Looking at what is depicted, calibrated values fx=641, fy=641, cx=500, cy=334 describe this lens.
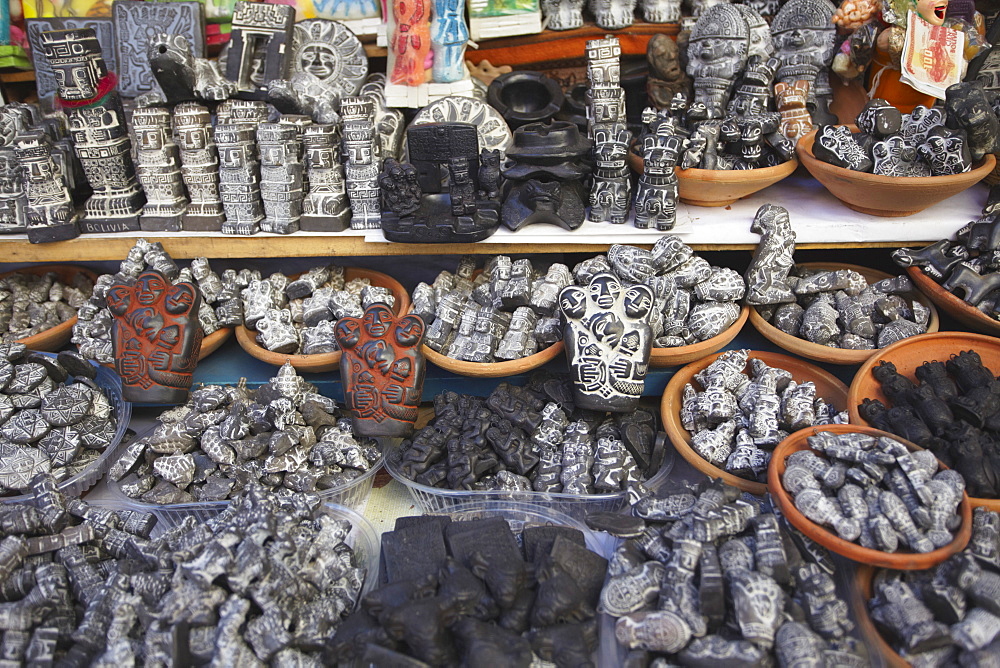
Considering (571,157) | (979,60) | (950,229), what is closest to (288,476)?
(571,157)

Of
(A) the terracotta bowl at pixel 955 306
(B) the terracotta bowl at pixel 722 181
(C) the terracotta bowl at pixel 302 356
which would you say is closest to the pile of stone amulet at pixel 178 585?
(C) the terracotta bowl at pixel 302 356

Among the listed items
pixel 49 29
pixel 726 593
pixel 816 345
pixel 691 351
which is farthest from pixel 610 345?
pixel 49 29

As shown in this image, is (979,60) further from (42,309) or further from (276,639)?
(42,309)

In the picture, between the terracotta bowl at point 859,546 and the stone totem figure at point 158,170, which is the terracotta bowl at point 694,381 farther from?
the stone totem figure at point 158,170

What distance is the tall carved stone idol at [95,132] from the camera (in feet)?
9.43

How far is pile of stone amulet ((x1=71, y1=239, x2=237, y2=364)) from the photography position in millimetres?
2812

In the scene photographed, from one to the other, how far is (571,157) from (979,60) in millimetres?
2035

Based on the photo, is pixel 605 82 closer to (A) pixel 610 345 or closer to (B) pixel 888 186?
(B) pixel 888 186

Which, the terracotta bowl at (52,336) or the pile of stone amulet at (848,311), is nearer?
the pile of stone amulet at (848,311)

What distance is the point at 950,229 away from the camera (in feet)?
9.20

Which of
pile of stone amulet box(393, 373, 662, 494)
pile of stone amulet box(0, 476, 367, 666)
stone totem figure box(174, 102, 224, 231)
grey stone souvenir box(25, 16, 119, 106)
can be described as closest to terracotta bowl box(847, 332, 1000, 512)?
pile of stone amulet box(393, 373, 662, 494)

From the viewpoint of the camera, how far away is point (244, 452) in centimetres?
234

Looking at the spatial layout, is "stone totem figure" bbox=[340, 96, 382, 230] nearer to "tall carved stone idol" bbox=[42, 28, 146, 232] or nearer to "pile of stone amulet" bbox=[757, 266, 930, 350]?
"tall carved stone idol" bbox=[42, 28, 146, 232]

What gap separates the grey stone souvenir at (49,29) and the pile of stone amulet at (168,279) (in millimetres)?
1345
